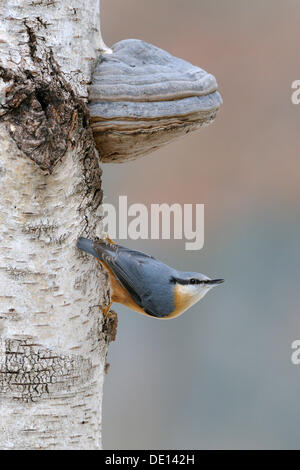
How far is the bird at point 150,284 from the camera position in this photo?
197 cm

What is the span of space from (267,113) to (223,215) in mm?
551

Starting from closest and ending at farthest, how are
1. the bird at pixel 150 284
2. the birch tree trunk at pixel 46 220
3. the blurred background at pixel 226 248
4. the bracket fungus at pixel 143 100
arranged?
the birch tree trunk at pixel 46 220 → the bracket fungus at pixel 143 100 → the bird at pixel 150 284 → the blurred background at pixel 226 248

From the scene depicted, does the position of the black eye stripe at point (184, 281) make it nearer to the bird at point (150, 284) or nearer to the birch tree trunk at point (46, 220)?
the bird at point (150, 284)

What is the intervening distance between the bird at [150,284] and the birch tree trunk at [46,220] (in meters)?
0.19

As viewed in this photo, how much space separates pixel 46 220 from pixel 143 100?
1.13 ft

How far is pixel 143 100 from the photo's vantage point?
1.80 meters

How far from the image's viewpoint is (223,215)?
13.4 feet

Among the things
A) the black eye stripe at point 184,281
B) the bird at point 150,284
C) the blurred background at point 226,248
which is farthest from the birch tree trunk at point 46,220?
the blurred background at point 226,248

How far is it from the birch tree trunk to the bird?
0.19 metres

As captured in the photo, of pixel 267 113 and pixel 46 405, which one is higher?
pixel 267 113

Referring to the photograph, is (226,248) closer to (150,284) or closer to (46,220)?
(150,284)

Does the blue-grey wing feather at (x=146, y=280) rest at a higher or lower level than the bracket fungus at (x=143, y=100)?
lower
